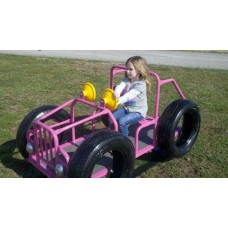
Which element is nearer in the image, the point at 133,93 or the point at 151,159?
the point at 133,93

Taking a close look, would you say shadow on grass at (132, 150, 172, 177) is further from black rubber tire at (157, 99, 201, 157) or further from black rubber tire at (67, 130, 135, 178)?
black rubber tire at (67, 130, 135, 178)

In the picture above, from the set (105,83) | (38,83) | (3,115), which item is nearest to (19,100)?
(3,115)

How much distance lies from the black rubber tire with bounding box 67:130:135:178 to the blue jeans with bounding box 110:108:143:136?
53 centimetres

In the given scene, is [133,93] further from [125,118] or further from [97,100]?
[97,100]

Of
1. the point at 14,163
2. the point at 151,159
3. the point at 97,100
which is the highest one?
the point at 97,100

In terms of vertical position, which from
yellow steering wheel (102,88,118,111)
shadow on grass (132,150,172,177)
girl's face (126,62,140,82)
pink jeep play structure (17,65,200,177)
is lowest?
shadow on grass (132,150,172,177)

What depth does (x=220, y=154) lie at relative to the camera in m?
4.15

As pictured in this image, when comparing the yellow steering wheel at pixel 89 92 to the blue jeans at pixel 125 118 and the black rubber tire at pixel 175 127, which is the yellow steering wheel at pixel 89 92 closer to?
the blue jeans at pixel 125 118

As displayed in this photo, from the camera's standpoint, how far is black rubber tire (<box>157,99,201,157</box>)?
12.1ft

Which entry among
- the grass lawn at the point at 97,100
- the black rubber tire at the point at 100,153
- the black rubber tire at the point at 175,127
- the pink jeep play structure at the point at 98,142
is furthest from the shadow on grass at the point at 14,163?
the black rubber tire at the point at 175,127

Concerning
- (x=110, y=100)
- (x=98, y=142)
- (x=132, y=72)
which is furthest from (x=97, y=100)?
(x=98, y=142)

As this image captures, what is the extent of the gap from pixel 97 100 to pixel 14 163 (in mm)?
2751

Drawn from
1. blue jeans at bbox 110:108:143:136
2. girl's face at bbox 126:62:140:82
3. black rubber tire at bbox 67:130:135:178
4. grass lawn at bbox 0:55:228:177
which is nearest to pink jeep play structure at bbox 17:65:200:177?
black rubber tire at bbox 67:130:135:178

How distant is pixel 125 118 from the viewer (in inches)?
145
